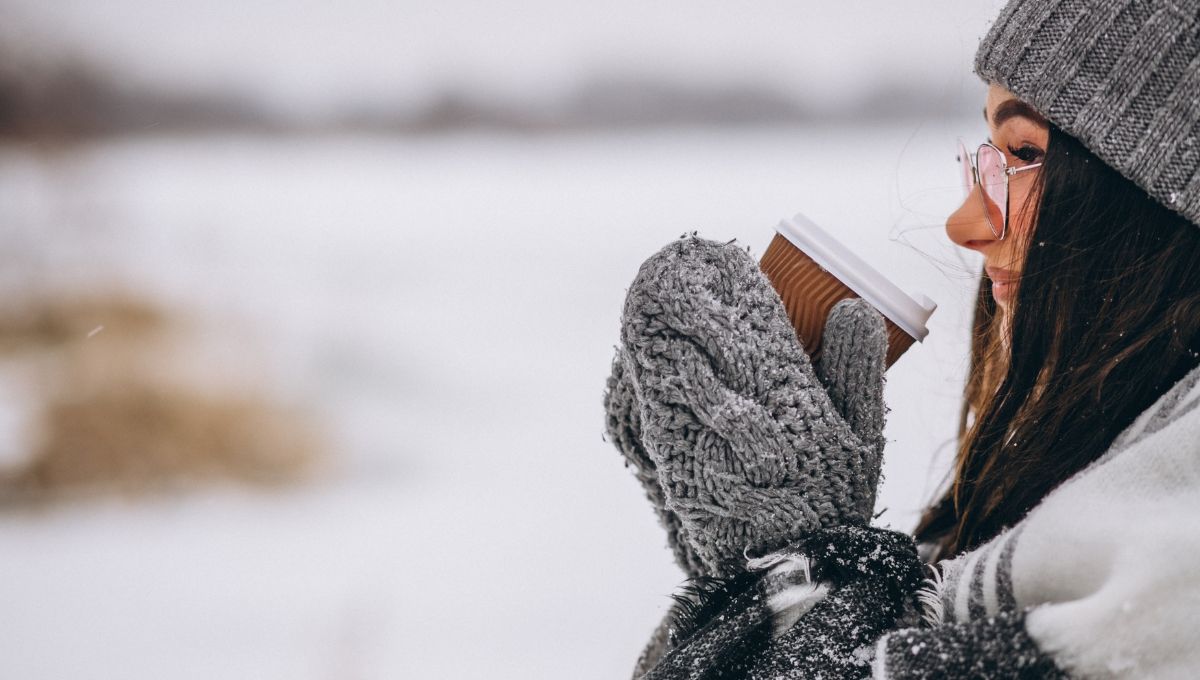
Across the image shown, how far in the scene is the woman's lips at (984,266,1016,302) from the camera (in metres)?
0.63

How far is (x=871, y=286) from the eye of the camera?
62 centimetres

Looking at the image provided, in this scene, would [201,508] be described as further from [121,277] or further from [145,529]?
[121,277]

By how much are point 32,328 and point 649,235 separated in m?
1.68

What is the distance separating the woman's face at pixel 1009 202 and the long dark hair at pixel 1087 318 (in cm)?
1

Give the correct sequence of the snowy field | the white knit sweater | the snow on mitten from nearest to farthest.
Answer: the white knit sweater → the snow on mitten → the snowy field

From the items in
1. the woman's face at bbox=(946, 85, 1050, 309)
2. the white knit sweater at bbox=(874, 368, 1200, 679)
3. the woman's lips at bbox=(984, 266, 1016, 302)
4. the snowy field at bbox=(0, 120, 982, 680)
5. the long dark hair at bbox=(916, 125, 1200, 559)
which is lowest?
the white knit sweater at bbox=(874, 368, 1200, 679)

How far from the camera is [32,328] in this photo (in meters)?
2.00

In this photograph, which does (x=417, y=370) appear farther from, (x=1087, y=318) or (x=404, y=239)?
(x=1087, y=318)

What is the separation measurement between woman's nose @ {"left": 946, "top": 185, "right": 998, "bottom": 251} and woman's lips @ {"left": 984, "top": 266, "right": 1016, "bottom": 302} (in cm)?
2

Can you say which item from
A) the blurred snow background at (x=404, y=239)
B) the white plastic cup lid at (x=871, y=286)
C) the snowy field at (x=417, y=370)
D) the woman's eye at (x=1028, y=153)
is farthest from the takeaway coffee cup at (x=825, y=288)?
the blurred snow background at (x=404, y=239)

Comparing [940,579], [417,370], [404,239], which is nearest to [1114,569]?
[940,579]

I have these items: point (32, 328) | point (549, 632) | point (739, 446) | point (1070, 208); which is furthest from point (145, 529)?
point (1070, 208)

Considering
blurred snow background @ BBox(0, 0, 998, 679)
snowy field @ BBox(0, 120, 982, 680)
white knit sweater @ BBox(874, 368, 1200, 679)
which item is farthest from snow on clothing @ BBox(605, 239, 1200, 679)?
blurred snow background @ BBox(0, 0, 998, 679)

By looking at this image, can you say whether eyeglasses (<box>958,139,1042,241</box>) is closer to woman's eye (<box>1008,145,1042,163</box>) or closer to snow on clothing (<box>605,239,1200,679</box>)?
woman's eye (<box>1008,145,1042,163</box>)
